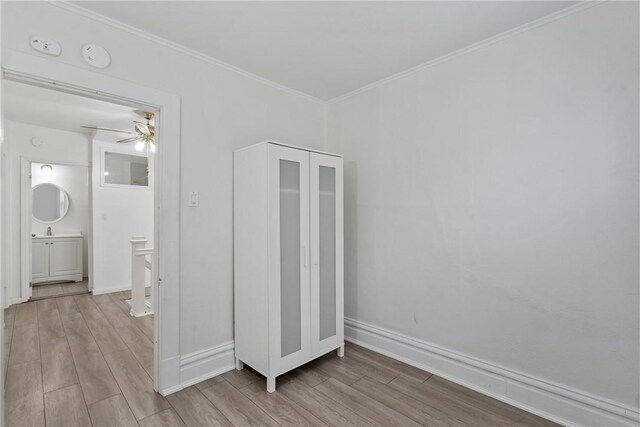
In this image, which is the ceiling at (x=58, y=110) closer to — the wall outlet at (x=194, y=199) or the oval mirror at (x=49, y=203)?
the wall outlet at (x=194, y=199)

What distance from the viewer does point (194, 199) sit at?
2383 mm

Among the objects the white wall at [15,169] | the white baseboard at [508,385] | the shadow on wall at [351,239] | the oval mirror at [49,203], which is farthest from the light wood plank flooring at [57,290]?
the white baseboard at [508,385]

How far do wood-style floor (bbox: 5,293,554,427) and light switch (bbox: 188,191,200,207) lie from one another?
136 cm

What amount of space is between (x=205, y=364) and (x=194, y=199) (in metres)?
1.29

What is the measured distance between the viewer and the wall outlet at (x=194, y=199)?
93.0 inches

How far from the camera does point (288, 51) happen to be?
2.38 metres

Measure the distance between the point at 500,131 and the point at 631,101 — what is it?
25.5 inches

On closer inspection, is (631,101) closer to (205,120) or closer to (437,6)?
(437,6)

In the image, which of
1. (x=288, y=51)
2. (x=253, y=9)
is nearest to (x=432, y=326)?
(x=288, y=51)

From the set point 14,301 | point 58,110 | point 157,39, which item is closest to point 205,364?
point 157,39

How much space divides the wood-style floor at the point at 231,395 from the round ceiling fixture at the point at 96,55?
2.22 metres

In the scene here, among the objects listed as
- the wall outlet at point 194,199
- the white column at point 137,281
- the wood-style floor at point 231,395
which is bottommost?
the wood-style floor at point 231,395

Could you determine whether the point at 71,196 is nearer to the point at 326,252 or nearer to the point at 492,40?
the point at 326,252

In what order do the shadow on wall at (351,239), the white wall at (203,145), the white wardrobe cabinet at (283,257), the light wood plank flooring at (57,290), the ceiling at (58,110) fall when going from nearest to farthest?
1. the white wall at (203,145)
2. the white wardrobe cabinet at (283,257)
3. the shadow on wall at (351,239)
4. the ceiling at (58,110)
5. the light wood plank flooring at (57,290)
